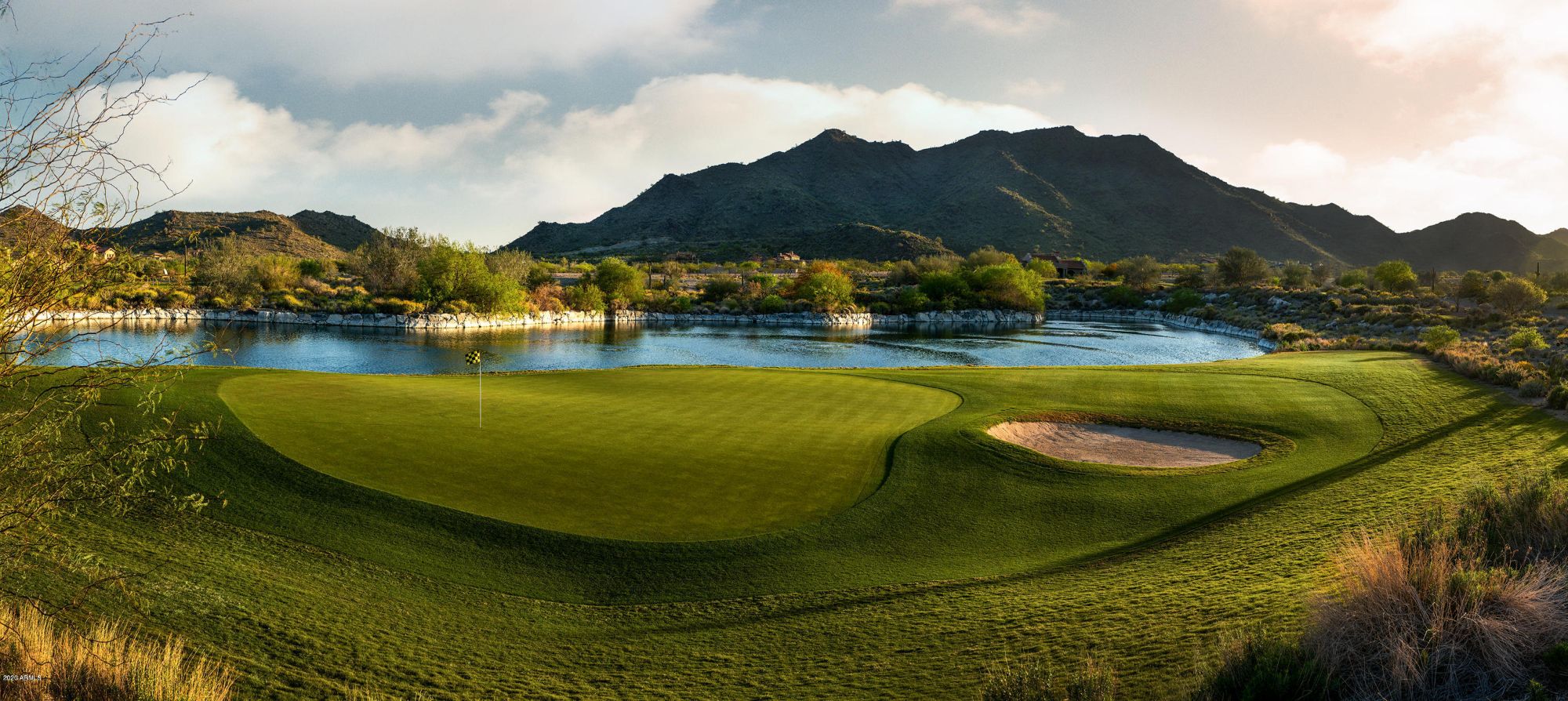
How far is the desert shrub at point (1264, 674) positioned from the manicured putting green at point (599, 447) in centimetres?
566

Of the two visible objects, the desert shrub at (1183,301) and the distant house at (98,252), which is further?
the desert shrub at (1183,301)

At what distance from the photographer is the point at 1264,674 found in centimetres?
481

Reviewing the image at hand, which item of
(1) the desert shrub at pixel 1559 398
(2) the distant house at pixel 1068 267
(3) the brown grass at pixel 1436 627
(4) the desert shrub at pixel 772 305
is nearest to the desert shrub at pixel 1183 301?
(2) the distant house at pixel 1068 267

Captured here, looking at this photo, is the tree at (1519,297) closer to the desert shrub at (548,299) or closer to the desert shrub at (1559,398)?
the desert shrub at (1559,398)

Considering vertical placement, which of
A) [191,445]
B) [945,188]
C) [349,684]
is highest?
[945,188]

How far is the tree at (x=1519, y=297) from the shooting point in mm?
46125

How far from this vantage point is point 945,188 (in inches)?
7106

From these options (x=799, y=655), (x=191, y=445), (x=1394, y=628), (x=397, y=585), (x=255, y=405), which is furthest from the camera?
(x=255, y=405)

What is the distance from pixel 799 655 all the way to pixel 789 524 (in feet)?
10.7

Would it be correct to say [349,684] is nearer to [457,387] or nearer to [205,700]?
[205,700]

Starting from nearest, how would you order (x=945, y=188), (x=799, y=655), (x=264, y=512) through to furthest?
(x=799, y=655) → (x=264, y=512) → (x=945, y=188)

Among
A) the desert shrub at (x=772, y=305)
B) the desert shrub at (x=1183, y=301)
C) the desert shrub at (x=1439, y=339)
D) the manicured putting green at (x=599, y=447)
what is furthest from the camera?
the desert shrub at (x=1183, y=301)

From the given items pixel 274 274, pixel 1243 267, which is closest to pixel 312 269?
pixel 274 274

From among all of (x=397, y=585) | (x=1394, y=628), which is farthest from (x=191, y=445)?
(x=1394, y=628)
